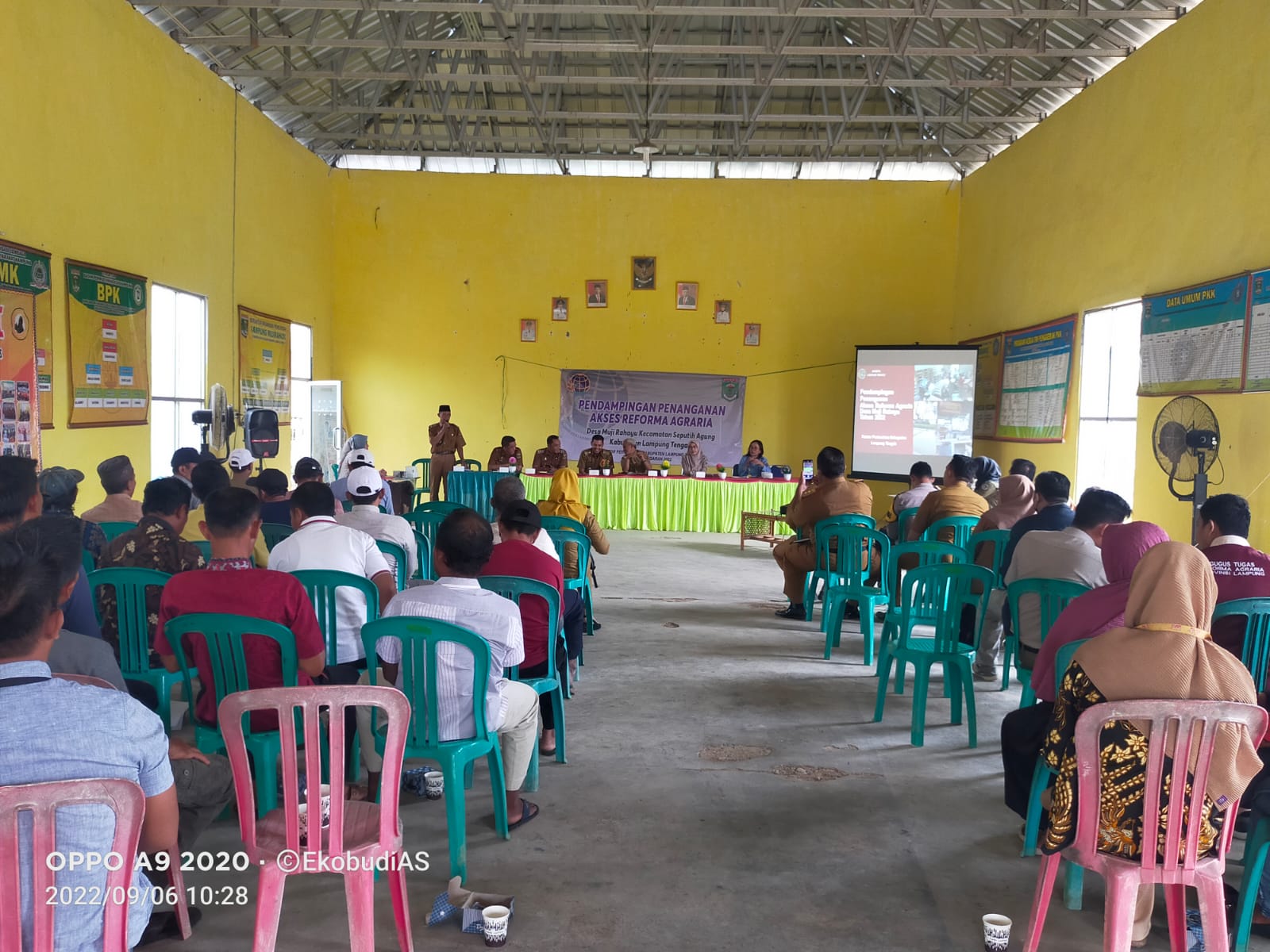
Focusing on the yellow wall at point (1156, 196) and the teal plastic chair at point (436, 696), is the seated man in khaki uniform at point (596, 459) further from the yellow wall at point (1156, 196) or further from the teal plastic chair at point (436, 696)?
the teal plastic chair at point (436, 696)

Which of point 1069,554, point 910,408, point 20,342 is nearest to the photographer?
point 1069,554

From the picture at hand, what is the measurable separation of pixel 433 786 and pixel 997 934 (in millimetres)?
1715

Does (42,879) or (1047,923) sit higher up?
(42,879)

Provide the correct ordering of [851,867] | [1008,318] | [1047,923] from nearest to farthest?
[1047,923], [851,867], [1008,318]

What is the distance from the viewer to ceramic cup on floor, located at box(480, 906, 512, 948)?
2.24m

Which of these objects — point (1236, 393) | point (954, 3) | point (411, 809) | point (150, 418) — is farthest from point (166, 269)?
point (1236, 393)

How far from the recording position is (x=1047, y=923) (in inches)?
95.7

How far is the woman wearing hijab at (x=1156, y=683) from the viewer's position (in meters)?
2.01

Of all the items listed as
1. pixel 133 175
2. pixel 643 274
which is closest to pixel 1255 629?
pixel 133 175

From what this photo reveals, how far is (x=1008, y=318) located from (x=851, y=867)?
340 inches

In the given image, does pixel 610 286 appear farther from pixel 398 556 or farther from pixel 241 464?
pixel 398 556

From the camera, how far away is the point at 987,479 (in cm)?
615

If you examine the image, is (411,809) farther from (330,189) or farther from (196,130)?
(330,189)

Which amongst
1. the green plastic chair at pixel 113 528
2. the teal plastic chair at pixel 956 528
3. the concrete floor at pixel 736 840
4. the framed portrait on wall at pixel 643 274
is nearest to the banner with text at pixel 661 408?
the framed portrait on wall at pixel 643 274
